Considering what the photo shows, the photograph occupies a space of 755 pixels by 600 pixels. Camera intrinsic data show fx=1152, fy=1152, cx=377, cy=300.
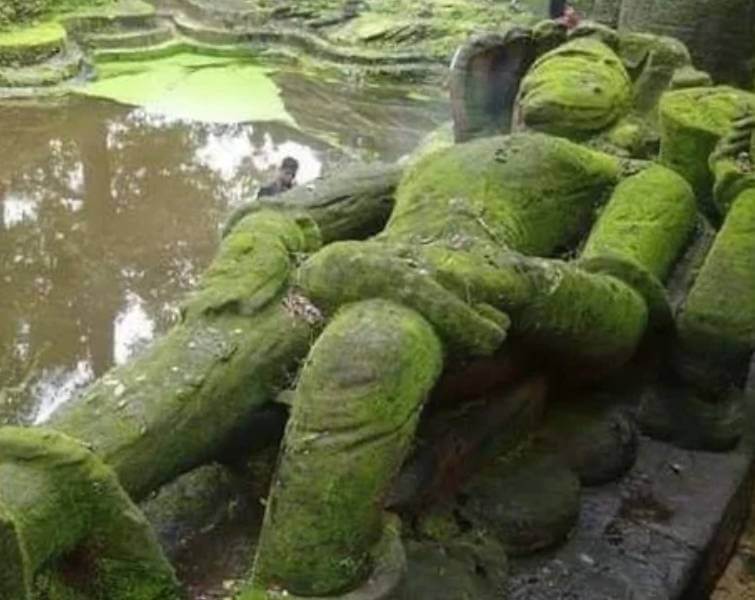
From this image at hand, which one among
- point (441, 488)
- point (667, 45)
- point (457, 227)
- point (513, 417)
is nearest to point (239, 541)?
point (441, 488)

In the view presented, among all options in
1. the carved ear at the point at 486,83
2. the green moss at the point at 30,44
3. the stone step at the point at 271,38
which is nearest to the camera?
the carved ear at the point at 486,83

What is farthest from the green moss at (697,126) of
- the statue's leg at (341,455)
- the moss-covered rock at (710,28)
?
the statue's leg at (341,455)

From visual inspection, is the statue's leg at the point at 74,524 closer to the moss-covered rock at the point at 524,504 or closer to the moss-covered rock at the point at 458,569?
the moss-covered rock at the point at 458,569

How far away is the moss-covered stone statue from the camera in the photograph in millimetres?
2072

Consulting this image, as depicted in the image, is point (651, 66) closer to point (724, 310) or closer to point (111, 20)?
point (724, 310)

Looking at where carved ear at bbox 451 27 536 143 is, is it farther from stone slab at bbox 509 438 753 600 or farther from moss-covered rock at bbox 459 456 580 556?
moss-covered rock at bbox 459 456 580 556

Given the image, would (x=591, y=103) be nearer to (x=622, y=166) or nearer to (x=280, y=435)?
(x=622, y=166)

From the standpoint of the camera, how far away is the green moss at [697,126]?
3.46m

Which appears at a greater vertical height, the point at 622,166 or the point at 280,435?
the point at 622,166

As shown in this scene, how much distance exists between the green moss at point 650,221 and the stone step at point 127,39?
382 inches

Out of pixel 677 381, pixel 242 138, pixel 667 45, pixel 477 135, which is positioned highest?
pixel 667 45

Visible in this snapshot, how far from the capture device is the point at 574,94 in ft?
11.8

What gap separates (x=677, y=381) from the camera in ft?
10.2

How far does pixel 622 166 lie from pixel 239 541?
1688 mm
